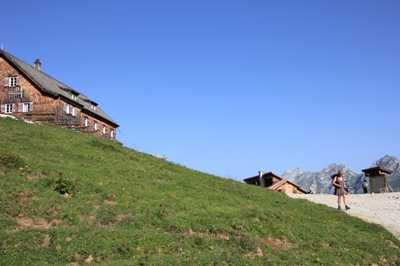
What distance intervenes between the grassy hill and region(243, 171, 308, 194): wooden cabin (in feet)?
57.4

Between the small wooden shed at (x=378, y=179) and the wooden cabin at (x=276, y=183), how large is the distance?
7.75 metres

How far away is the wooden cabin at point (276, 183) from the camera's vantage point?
1870 inches

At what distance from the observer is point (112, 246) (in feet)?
51.4

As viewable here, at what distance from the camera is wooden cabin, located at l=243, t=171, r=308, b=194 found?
47.5m

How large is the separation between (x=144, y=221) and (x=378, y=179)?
3700cm

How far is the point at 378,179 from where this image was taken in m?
47.9

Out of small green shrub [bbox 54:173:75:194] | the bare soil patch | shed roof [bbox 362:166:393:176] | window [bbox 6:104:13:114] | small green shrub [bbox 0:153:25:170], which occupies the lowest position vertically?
the bare soil patch

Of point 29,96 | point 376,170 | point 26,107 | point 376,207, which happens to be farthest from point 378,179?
point 26,107

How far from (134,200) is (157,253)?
220 inches

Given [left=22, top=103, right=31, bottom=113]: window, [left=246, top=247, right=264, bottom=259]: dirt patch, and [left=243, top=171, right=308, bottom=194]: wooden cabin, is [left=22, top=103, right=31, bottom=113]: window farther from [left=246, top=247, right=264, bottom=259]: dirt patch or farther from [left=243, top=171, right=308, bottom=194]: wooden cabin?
[left=246, top=247, right=264, bottom=259]: dirt patch

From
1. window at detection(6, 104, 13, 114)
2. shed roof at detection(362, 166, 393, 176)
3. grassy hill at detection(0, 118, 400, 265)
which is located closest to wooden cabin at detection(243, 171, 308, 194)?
shed roof at detection(362, 166, 393, 176)

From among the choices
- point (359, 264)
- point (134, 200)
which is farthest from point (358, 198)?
point (134, 200)

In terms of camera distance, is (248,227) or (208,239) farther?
(248,227)

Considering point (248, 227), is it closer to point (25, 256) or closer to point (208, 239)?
point (208, 239)
